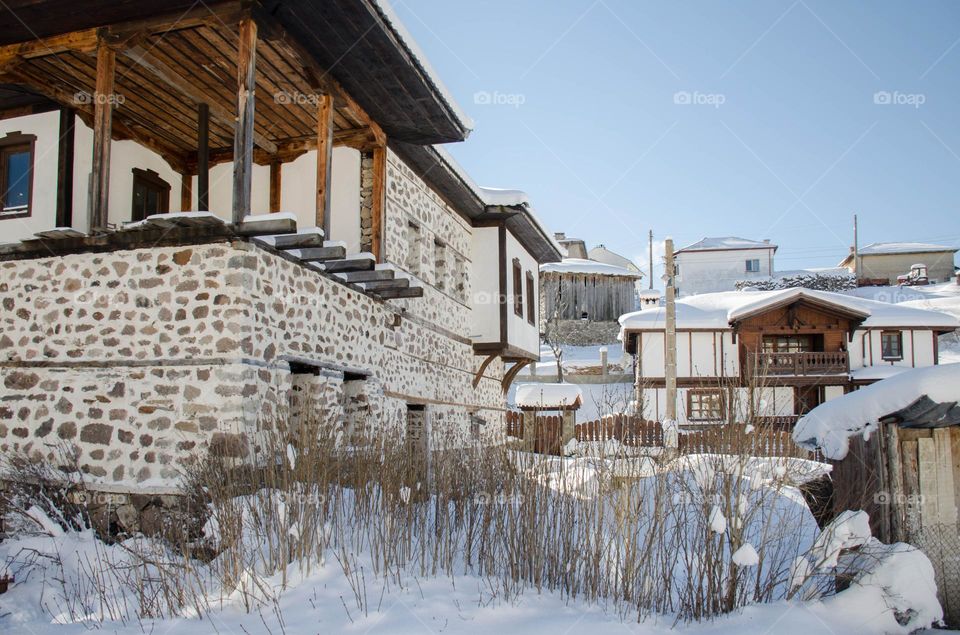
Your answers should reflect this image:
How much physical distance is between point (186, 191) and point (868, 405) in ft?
30.1

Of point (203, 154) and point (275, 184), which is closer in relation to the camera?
point (203, 154)

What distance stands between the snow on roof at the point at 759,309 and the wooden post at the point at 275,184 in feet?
53.9

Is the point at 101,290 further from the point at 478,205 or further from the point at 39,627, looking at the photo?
the point at 478,205

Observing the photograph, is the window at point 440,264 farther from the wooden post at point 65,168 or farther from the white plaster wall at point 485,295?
the wooden post at point 65,168

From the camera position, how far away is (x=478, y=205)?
14695 millimetres

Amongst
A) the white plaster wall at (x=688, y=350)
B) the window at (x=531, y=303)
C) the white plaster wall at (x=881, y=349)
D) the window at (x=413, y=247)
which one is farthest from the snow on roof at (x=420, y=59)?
the white plaster wall at (x=881, y=349)

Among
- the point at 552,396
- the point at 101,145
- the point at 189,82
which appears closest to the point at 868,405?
the point at 101,145

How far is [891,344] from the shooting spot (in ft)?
87.5

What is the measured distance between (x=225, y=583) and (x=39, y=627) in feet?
5.07

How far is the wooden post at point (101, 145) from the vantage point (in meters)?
7.78

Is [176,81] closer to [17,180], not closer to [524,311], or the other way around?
[17,180]

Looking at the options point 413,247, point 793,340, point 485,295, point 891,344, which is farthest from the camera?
point 891,344

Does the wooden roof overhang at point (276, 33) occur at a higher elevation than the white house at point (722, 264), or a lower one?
lower

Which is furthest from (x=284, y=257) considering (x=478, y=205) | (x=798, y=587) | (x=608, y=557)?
(x=478, y=205)
